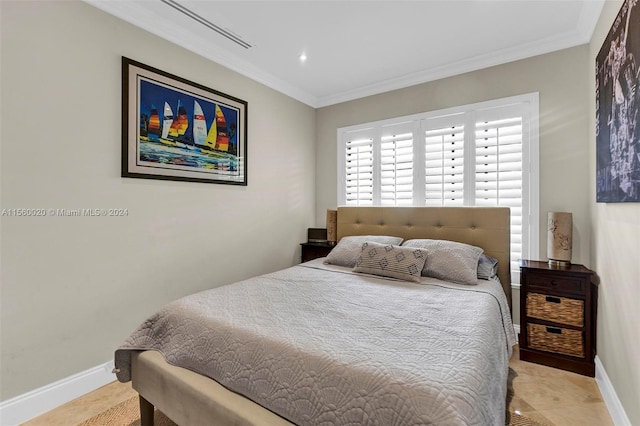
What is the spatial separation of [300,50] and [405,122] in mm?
1360

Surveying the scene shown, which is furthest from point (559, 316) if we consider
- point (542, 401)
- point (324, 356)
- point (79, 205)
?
point (79, 205)

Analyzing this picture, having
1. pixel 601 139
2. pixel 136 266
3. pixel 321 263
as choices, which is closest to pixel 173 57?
pixel 136 266

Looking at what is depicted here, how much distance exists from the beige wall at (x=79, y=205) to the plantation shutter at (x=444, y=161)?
2.15 metres

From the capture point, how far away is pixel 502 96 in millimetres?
2859

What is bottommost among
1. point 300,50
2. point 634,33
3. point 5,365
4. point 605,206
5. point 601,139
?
point 5,365

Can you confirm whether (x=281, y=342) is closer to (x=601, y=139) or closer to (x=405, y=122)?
(x=601, y=139)

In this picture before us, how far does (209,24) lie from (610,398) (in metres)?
3.71

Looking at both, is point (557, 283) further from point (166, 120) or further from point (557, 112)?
point (166, 120)

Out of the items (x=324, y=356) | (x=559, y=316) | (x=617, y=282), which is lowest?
(x=559, y=316)

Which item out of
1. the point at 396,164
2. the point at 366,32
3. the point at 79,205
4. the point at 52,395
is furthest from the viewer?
the point at 396,164

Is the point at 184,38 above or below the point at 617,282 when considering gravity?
above

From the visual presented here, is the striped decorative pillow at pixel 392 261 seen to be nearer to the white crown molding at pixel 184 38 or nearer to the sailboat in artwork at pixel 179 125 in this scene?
the sailboat in artwork at pixel 179 125

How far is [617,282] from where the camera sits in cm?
175

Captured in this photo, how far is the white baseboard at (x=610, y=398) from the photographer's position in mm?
1622
